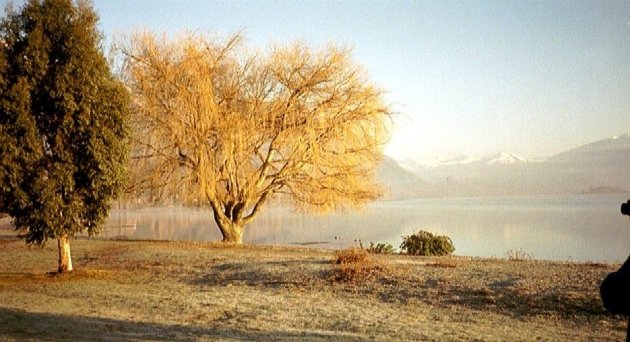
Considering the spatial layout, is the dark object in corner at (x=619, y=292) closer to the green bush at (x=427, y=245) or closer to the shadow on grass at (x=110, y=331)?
the shadow on grass at (x=110, y=331)

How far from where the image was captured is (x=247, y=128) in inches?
1011

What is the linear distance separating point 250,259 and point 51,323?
9.08 metres

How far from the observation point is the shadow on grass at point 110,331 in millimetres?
9180

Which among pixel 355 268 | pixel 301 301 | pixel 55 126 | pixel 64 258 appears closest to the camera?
pixel 301 301

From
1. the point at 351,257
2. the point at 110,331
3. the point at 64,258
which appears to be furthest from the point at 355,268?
the point at 64,258

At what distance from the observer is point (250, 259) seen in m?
18.9

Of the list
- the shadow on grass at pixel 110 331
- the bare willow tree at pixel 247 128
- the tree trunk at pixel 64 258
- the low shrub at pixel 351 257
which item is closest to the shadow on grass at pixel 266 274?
the low shrub at pixel 351 257

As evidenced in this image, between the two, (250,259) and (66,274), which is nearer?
(66,274)

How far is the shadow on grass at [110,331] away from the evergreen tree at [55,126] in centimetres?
510

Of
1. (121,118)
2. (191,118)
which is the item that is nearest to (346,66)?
(191,118)

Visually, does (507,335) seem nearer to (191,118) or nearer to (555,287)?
(555,287)

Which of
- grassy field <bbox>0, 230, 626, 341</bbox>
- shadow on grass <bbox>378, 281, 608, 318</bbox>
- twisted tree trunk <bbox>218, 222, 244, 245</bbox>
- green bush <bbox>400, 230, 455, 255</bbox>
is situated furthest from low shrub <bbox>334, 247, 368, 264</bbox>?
twisted tree trunk <bbox>218, 222, 244, 245</bbox>

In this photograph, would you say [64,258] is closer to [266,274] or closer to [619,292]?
[266,274]

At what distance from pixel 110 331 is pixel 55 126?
8356 mm
